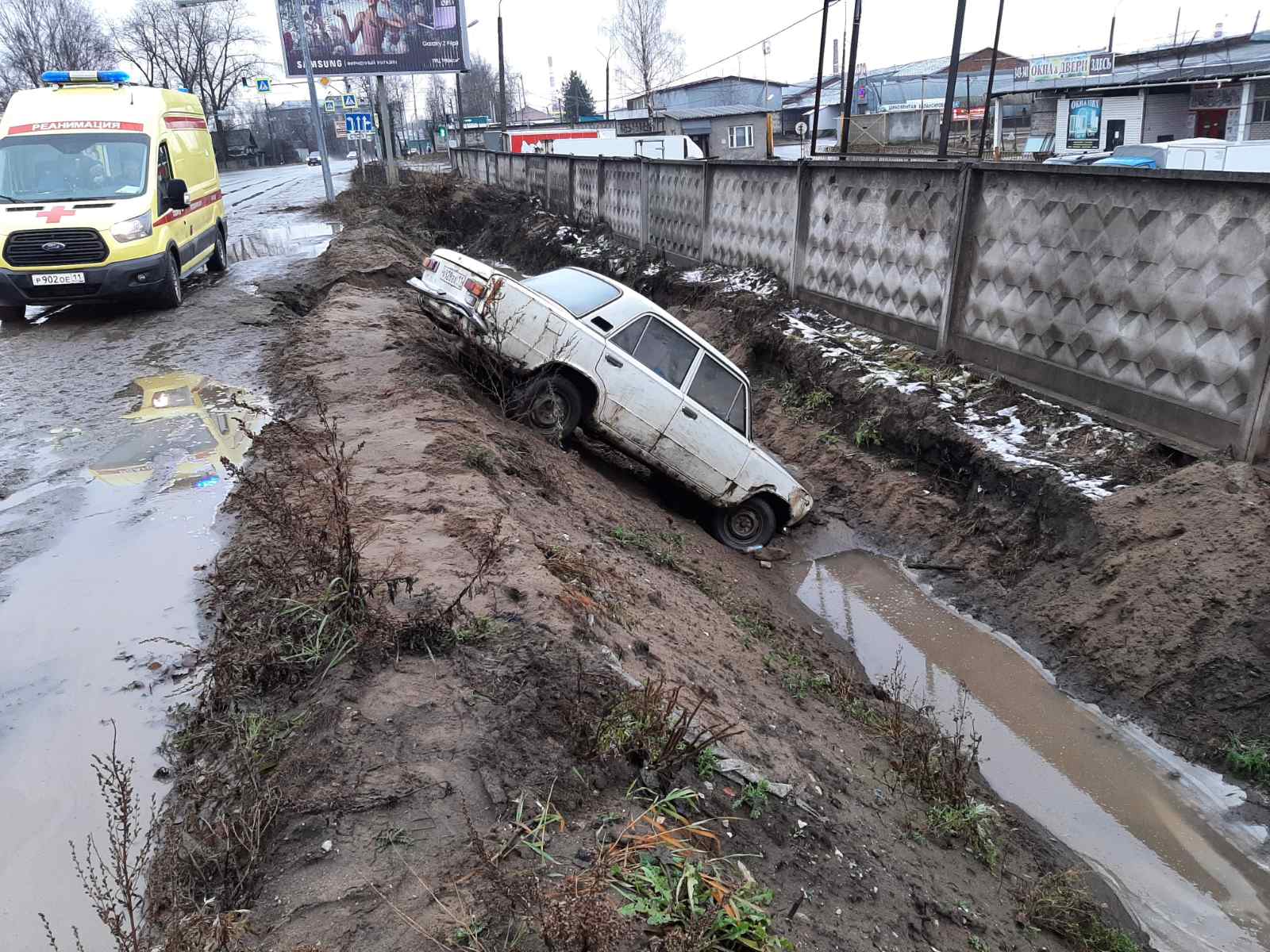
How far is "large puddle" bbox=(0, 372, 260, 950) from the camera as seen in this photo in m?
3.27

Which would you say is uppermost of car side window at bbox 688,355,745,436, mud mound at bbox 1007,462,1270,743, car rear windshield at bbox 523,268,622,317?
car rear windshield at bbox 523,268,622,317

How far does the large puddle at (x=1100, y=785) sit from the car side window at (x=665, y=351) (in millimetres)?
2537

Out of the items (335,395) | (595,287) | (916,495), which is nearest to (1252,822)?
(916,495)

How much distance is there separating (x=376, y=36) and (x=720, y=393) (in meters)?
30.5

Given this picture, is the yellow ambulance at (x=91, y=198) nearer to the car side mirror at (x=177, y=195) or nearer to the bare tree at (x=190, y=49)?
the car side mirror at (x=177, y=195)

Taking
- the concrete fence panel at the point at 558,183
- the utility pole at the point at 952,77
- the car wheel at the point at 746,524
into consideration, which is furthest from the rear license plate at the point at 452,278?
the utility pole at the point at 952,77

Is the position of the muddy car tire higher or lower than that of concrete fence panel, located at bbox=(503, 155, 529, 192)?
lower

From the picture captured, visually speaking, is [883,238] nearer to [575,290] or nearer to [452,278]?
[575,290]

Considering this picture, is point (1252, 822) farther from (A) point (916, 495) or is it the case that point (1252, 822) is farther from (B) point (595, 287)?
(B) point (595, 287)

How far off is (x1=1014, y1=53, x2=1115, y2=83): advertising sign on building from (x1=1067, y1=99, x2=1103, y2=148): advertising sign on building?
30.6 feet

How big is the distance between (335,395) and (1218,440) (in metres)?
7.30

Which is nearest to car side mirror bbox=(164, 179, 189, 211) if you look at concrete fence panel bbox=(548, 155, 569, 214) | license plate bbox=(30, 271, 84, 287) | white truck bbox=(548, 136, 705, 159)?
license plate bbox=(30, 271, 84, 287)

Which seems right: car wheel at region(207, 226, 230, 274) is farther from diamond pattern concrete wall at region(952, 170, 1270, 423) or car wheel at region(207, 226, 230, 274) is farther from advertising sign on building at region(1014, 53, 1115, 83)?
advertising sign on building at region(1014, 53, 1115, 83)

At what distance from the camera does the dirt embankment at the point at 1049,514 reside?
5.52 m
